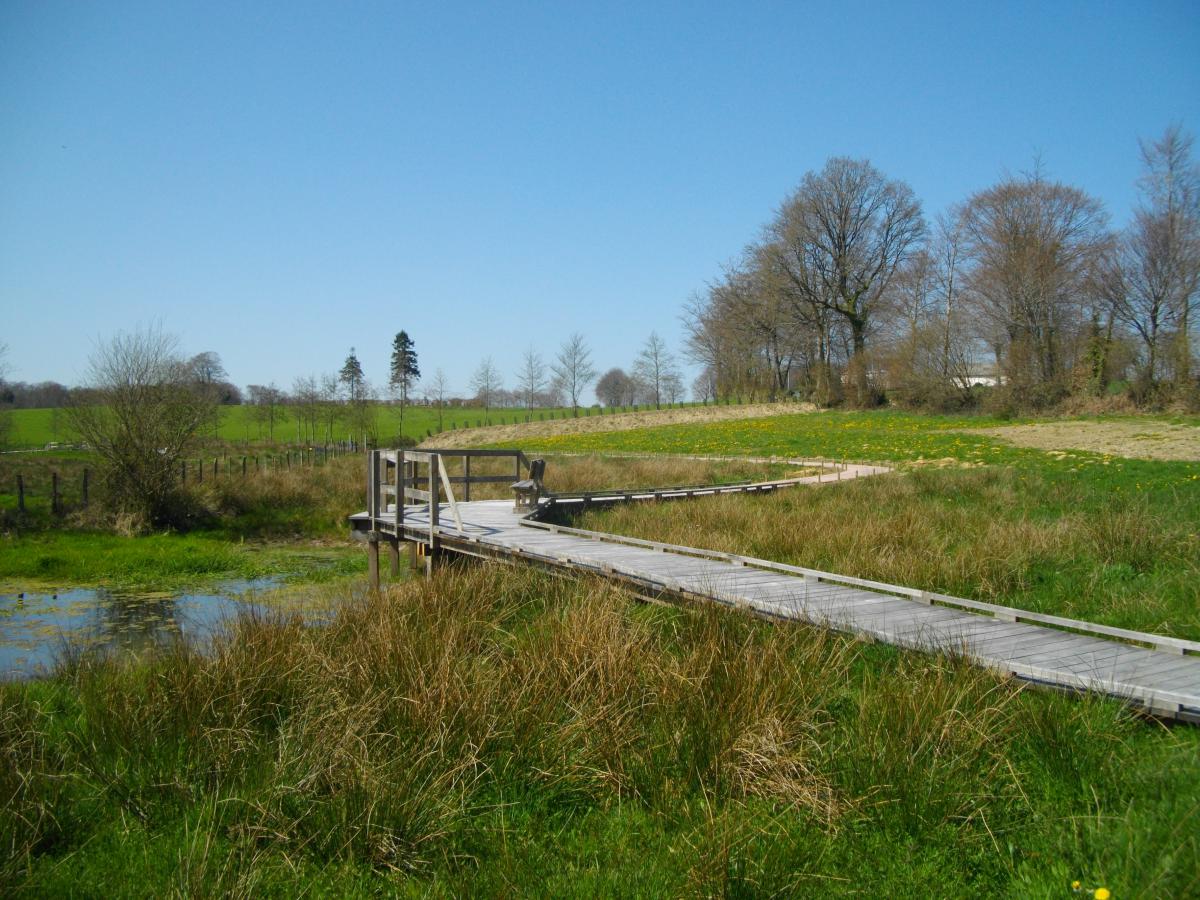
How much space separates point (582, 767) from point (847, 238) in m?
44.4

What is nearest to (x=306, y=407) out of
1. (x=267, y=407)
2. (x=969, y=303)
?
(x=267, y=407)

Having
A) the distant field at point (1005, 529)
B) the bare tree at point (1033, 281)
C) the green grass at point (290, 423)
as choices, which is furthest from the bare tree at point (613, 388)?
the distant field at point (1005, 529)

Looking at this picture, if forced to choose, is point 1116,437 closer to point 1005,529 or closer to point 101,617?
point 1005,529

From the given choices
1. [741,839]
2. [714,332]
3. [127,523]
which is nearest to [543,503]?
[127,523]

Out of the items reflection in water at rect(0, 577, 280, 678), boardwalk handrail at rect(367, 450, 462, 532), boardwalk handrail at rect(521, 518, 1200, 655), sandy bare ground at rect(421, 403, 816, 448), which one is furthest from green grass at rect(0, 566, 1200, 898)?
sandy bare ground at rect(421, 403, 816, 448)

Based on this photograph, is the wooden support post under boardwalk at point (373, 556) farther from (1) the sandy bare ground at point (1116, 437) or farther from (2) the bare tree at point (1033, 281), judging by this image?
(2) the bare tree at point (1033, 281)

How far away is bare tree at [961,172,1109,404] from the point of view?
35.8 metres

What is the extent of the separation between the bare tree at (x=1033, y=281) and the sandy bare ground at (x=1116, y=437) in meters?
7.28

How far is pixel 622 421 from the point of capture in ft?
158

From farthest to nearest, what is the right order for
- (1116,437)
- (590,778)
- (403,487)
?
(1116,437), (403,487), (590,778)

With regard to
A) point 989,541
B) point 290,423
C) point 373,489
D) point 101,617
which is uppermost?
point 290,423

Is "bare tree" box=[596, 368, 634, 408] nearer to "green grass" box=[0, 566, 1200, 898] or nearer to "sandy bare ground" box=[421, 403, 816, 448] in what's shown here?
"sandy bare ground" box=[421, 403, 816, 448]

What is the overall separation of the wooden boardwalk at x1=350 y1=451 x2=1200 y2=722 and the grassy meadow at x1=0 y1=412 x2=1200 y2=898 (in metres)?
0.24

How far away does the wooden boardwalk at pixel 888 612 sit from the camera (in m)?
5.22
